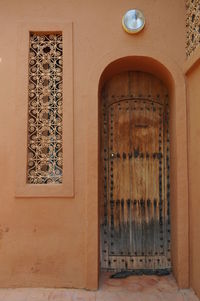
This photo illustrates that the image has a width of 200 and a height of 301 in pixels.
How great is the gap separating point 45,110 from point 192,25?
215cm

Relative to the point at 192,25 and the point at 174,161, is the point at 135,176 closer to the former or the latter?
the point at 174,161

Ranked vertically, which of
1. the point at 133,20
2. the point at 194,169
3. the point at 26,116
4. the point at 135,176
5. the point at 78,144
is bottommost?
the point at 135,176

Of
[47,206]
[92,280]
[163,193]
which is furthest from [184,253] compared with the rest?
[47,206]

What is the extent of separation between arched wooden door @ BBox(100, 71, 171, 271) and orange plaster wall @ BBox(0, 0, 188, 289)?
0.40 meters

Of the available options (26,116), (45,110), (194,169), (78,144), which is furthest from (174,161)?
(26,116)

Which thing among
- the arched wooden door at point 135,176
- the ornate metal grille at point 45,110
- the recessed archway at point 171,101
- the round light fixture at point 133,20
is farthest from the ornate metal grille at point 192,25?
the ornate metal grille at point 45,110

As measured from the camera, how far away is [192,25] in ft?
12.7

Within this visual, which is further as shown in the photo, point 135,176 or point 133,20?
point 135,176

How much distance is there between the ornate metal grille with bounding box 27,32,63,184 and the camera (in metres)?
4.12

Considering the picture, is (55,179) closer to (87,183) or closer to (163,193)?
(87,183)

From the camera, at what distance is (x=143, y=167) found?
4.52 metres

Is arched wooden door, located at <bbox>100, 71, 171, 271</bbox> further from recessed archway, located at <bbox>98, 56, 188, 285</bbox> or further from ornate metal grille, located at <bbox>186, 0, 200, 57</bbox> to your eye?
ornate metal grille, located at <bbox>186, 0, 200, 57</bbox>

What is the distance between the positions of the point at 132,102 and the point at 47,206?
6.25ft

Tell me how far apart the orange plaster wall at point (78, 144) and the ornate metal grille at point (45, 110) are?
211mm
